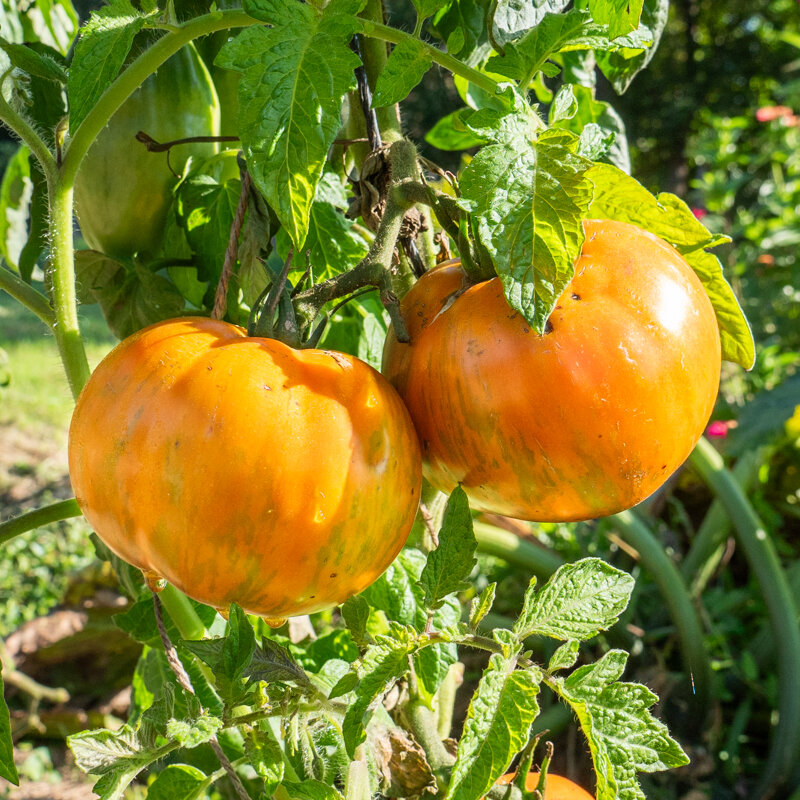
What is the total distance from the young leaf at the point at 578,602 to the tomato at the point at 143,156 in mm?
523

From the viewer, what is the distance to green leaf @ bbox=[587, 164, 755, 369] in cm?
56

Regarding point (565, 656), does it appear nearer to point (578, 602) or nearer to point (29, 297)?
point (578, 602)

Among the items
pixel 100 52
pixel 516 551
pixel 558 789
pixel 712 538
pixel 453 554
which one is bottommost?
pixel 712 538

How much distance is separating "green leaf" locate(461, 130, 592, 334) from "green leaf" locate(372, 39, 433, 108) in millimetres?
98

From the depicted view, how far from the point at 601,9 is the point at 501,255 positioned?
183 mm

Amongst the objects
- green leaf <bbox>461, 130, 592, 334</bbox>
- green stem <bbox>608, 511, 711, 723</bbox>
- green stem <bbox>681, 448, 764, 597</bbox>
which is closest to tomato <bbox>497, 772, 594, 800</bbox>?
green leaf <bbox>461, 130, 592, 334</bbox>

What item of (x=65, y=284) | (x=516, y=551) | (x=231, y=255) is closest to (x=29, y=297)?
(x=65, y=284)

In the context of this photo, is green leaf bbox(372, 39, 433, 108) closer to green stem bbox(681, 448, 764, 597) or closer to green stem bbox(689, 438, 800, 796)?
green stem bbox(689, 438, 800, 796)

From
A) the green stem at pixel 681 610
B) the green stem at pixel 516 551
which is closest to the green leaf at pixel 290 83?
the green stem at pixel 516 551

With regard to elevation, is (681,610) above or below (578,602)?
below

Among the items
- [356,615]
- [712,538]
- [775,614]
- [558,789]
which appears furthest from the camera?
[712,538]

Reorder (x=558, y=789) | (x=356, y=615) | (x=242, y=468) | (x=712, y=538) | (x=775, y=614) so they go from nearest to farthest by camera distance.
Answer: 1. (x=242, y=468)
2. (x=356, y=615)
3. (x=558, y=789)
4. (x=775, y=614)
5. (x=712, y=538)

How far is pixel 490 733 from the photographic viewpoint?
460 mm

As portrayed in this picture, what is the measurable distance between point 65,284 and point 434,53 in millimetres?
309
